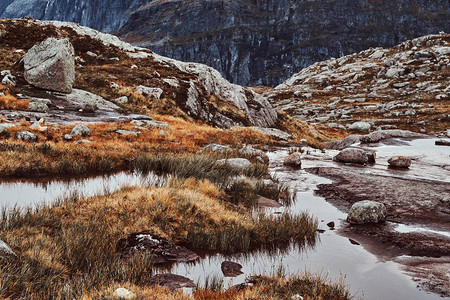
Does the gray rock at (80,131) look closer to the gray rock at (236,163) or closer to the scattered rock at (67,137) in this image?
the scattered rock at (67,137)

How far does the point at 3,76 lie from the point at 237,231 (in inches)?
1171

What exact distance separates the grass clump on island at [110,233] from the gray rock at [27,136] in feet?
29.6

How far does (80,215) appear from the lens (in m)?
7.28

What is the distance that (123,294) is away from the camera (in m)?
4.06

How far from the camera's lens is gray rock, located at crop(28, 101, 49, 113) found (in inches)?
897

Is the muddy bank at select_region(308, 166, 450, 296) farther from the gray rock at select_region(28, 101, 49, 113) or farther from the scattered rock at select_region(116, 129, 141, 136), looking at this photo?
the gray rock at select_region(28, 101, 49, 113)

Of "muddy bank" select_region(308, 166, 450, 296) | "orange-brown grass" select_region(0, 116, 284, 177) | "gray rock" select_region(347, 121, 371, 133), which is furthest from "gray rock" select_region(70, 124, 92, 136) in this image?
"gray rock" select_region(347, 121, 371, 133)

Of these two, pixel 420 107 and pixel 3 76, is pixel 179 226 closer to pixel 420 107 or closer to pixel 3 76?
pixel 3 76

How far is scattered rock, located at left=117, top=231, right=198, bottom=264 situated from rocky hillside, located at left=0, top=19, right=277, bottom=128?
22773 mm

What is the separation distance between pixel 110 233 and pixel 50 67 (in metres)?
26.1

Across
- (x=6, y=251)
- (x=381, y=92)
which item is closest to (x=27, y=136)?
(x=6, y=251)

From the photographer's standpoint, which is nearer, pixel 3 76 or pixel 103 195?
pixel 103 195

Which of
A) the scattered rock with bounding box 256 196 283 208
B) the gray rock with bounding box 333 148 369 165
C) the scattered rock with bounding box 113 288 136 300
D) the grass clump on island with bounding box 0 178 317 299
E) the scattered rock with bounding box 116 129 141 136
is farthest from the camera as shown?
the scattered rock with bounding box 116 129 141 136

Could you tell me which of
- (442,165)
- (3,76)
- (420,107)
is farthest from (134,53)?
(420,107)
